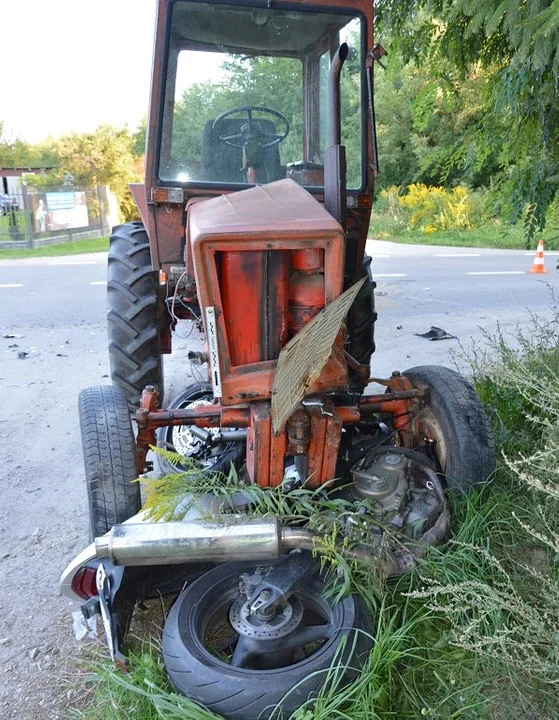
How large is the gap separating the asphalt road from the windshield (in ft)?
6.16

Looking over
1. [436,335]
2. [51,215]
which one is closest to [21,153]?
[51,215]

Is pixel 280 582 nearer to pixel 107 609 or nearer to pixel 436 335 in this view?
pixel 107 609

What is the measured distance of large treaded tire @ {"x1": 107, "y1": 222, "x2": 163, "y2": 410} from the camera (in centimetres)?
380

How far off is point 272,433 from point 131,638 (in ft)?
3.10

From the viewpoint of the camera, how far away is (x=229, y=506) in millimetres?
2404

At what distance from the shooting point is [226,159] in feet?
11.1

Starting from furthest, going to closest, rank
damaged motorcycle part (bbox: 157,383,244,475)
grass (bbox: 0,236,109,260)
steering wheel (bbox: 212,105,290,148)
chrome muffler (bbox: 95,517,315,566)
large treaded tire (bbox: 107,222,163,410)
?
grass (bbox: 0,236,109,260)
large treaded tire (bbox: 107,222,163,410)
steering wheel (bbox: 212,105,290,148)
damaged motorcycle part (bbox: 157,383,244,475)
chrome muffler (bbox: 95,517,315,566)

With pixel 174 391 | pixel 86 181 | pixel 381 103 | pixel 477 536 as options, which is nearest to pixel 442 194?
pixel 381 103

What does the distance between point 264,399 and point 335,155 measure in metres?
0.95

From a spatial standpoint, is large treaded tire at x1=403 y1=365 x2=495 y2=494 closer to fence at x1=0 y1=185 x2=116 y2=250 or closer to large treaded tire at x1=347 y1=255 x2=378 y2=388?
large treaded tire at x1=347 y1=255 x2=378 y2=388

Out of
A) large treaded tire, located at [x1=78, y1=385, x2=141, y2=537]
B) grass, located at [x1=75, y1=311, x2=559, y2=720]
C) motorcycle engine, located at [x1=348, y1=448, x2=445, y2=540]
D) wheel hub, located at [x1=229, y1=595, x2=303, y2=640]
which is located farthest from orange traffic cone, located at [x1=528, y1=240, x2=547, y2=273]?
wheel hub, located at [x1=229, y1=595, x2=303, y2=640]

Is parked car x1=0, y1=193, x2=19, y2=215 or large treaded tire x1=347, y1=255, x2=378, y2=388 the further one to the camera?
parked car x1=0, y1=193, x2=19, y2=215

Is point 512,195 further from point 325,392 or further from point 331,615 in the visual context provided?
point 331,615

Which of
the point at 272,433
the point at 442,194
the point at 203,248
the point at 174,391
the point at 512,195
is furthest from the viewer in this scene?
the point at 442,194
